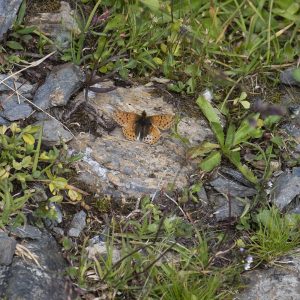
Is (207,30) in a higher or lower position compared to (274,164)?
higher

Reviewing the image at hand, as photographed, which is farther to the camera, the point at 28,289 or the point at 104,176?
the point at 104,176

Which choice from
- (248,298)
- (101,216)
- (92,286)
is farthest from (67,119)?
A: (248,298)

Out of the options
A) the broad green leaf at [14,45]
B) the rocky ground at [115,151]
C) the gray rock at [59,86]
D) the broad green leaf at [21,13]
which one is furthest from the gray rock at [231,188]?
the broad green leaf at [21,13]

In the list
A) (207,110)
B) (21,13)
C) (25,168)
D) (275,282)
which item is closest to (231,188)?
(207,110)

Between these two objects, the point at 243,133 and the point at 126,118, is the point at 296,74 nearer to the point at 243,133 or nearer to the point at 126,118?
the point at 243,133

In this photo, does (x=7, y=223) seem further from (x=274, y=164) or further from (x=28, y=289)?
(x=274, y=164)

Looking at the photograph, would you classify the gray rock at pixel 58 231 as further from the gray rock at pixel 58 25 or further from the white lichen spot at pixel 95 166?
the gray rock at pixel 58 25

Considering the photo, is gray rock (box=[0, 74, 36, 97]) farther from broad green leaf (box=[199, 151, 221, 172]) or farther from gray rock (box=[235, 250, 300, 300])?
gray rock (box=[235, 250, 300, 300])

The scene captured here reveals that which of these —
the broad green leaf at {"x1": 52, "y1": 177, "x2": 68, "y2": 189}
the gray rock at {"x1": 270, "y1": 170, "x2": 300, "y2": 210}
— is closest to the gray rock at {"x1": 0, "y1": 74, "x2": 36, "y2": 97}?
the broad green leaf at {"x1": 52, "y1": 177, "x2": 68, "y2": 189}
